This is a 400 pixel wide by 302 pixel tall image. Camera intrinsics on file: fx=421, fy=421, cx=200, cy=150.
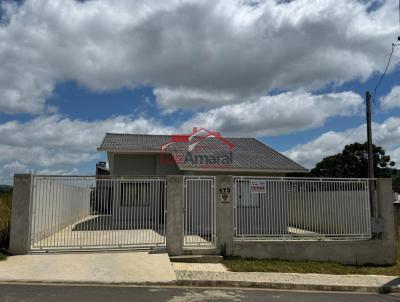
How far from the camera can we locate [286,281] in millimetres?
9883

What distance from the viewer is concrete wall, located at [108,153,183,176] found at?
21047 mm

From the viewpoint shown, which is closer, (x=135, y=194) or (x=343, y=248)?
(x=135, y=194)

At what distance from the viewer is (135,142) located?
22156 millimetres

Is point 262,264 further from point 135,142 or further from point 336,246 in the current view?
point 135,142

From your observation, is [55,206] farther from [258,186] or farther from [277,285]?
[277,285]

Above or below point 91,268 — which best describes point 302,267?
below

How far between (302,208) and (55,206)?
771cm

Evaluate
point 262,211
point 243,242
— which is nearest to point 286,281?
point 243,242

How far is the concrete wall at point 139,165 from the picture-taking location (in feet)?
69.1

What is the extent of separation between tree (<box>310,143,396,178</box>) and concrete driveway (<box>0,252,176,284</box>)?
134 ft

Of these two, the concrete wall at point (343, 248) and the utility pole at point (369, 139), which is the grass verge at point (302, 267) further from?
the utility pole at point (369, 139)

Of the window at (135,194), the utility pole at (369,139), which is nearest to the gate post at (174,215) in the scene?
the window at (135,194)

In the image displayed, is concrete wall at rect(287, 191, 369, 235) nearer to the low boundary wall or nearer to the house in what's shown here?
the low boundary wall

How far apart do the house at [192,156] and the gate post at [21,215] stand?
266 inches
